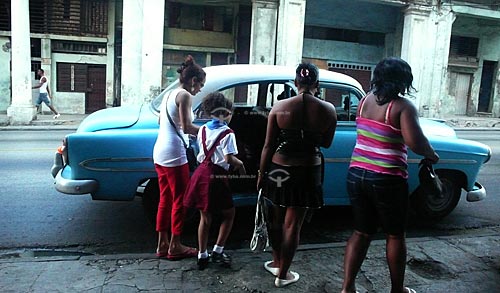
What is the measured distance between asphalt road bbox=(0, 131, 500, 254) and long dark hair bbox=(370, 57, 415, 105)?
2411 millimetres

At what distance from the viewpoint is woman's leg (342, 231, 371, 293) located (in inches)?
134

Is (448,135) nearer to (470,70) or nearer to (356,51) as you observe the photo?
(356,51)

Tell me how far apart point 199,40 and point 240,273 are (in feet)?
58.3

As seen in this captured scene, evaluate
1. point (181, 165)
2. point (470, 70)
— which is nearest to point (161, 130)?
point (181, 165)

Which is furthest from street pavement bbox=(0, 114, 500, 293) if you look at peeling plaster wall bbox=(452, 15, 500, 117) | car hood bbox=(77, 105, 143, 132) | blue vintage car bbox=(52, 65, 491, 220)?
peeling plaster wall bbox=(452, 15, 500, 117)

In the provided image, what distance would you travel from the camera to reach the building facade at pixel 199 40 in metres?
17.5

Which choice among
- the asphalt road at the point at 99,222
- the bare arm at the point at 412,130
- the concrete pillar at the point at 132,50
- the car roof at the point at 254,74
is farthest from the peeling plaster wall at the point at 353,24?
the bare arm at the point at 412,130

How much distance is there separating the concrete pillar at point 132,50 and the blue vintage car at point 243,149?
12.6 metres

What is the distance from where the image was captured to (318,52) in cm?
2197

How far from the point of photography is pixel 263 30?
18.6 metres

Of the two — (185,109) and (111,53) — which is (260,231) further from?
(111,53)

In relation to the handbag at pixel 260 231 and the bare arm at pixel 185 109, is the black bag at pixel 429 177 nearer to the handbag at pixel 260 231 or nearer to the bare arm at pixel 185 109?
the handbag at pixel 260 231

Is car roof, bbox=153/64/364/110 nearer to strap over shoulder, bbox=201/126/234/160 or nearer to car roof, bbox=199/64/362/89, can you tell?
car roof, bbox=199/64/362/89

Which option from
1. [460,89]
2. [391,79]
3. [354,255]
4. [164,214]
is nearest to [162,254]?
[164,214]
